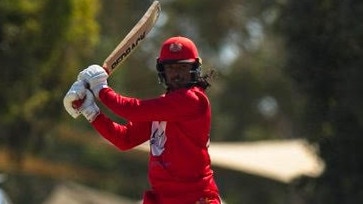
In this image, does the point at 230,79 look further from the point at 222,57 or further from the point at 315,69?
the point at 315,69

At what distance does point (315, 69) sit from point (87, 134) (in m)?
18.9

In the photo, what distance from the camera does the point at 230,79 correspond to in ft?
138

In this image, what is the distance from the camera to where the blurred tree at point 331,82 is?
41.1ft

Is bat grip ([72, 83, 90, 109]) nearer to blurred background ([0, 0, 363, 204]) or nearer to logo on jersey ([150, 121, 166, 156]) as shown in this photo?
logo on jersey ([150, 121, 166, 156])

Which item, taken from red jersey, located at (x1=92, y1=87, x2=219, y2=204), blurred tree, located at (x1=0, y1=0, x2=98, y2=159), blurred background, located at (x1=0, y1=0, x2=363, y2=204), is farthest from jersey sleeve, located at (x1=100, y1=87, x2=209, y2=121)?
blurred tree, located at (x1=0, y1=0, x2=98, y2=159)

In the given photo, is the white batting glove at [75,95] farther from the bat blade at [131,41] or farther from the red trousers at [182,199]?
the red trousers at [182,199]

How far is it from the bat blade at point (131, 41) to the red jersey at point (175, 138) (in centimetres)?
34

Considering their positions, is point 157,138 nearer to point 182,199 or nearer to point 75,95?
point 182,199

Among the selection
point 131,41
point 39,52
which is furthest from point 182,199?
point 39,52

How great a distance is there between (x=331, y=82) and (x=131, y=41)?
6354mm

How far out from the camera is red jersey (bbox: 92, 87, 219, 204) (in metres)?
6.70

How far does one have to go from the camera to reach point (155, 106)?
22.0 ft

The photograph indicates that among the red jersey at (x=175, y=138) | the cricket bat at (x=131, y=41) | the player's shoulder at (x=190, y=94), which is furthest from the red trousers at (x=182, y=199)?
the cricket bat at (x=131, y=41)

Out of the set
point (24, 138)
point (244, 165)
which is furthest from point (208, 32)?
point (24, 138)
